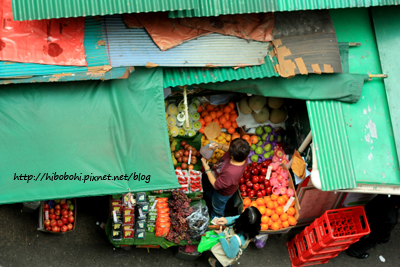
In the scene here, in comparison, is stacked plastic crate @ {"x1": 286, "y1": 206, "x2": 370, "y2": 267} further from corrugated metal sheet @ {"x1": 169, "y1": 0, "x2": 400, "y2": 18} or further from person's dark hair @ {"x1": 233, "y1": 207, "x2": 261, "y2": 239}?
corrugated metal sheet @ {"x1": 169, "y1": 0, "x2": 400, "y2": 18}

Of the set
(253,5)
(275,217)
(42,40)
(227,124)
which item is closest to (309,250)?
(275,217)

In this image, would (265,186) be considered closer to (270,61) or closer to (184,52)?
(270,61)

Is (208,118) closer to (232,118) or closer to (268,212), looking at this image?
(232,118)

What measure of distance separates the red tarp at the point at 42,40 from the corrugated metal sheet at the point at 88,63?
5 centimetres

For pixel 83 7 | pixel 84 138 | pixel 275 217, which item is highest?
pixel 83 7

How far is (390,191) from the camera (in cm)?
446

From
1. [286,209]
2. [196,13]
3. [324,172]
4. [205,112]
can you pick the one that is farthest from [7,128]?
[286,209]

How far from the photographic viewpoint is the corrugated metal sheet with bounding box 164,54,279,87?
4430 mm

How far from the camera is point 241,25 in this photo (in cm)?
444

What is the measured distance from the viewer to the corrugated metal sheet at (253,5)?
3.85 m

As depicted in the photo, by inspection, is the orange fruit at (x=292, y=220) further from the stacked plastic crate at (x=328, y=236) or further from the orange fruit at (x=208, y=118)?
the orange fruit at (x=208, y=118)

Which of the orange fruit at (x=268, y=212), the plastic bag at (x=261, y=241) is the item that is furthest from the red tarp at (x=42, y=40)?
the plastic bag at (x=261, y=241)

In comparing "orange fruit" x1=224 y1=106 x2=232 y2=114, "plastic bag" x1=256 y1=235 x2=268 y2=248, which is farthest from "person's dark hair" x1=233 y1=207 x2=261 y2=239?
"orange fruit" x1=224 y1=106 x2=232 y2=114

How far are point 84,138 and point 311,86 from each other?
10.1 ft
